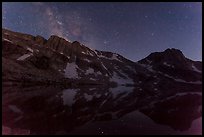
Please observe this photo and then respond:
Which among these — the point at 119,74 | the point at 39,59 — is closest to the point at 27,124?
the point at 39,59

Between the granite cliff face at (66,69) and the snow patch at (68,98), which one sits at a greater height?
the granite cliff face at (66,69)

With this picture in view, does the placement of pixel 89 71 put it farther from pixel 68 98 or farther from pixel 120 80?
pixel 68 98

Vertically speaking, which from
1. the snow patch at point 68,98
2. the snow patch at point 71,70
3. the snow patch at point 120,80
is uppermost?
the snow patch at point 71,70

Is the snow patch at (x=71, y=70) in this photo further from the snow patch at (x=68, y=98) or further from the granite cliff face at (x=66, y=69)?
the snow patch at (x=68, y=98)

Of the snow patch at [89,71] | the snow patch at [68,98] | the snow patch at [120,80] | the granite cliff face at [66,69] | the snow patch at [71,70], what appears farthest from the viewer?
the snow patch at [120,80]

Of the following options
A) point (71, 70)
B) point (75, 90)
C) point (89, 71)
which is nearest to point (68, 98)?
point (75, 90)

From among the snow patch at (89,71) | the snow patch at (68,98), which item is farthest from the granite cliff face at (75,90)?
the snow patch at (89,71)

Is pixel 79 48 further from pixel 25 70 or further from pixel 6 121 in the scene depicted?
pixel 6 121

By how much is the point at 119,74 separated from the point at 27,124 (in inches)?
5859

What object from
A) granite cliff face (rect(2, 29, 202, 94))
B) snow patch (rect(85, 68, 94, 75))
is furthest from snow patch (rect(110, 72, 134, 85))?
Answer: snow patch (rect(85, 68, 94, 75))

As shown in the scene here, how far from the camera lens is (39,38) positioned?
561 ft

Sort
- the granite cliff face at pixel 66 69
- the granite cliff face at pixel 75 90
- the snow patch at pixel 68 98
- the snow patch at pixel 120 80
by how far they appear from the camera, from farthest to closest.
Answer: the snow patch at pixel 120 80 < the granite cliff face at pixel 66 69 < the snow patch at pixel 68 98 < the granite cliff face at pixel 75 90

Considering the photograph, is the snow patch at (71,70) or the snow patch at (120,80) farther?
the snow patch at (120,80)

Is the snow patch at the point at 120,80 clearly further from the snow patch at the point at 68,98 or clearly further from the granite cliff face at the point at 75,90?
the snow patch at the point at 68,98
